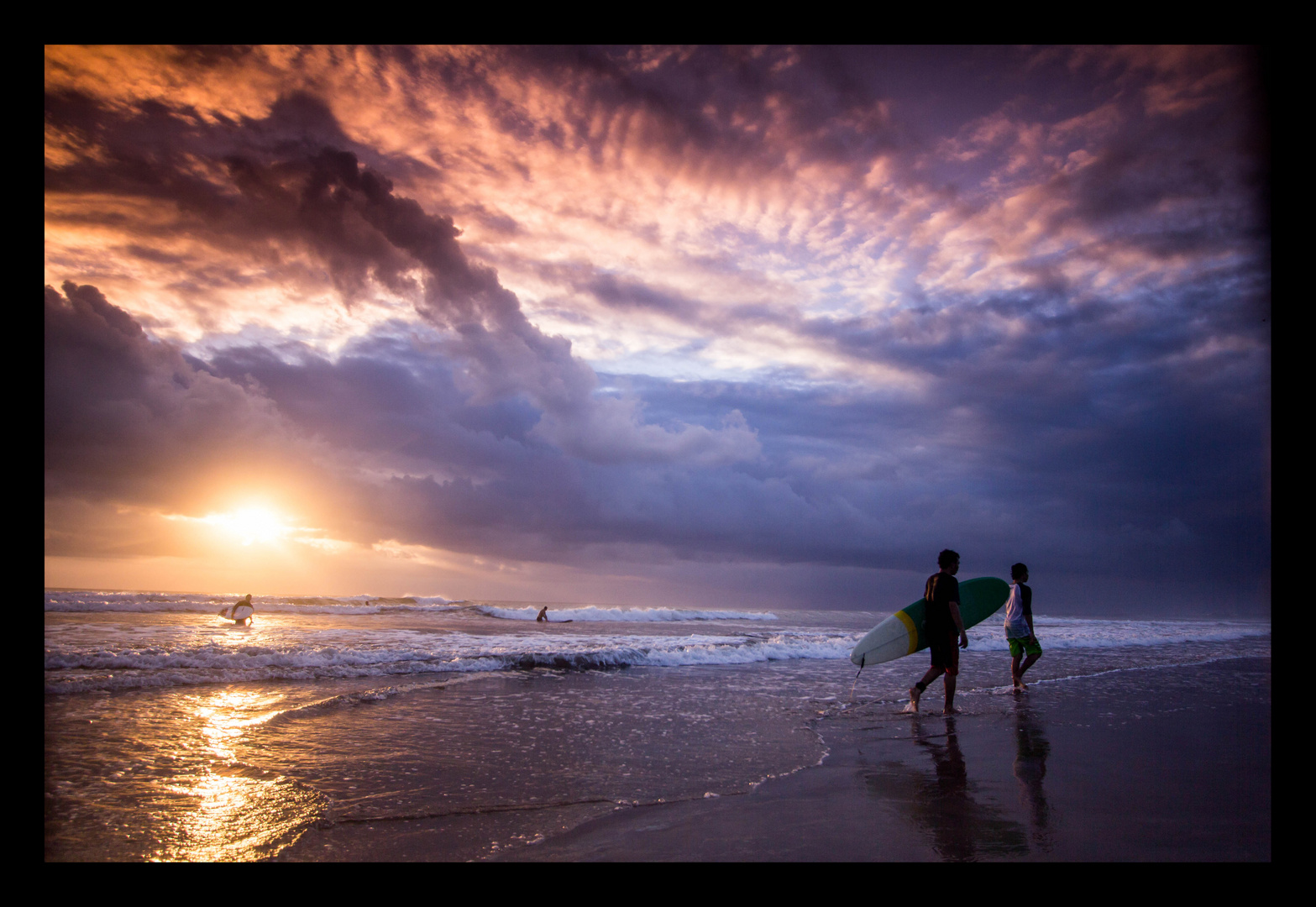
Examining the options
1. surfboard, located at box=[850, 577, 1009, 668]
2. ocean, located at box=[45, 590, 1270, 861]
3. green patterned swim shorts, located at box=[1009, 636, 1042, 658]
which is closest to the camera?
ocean, located at box=[45, 590, 1270, 861]

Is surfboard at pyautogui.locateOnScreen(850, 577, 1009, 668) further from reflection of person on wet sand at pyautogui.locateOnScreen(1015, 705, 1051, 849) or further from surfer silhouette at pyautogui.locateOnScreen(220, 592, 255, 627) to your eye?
surfer silhouette at pyautogui.locateOnScreen(220, 592, 255, 627)

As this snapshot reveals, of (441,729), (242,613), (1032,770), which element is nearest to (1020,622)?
(1032,770)

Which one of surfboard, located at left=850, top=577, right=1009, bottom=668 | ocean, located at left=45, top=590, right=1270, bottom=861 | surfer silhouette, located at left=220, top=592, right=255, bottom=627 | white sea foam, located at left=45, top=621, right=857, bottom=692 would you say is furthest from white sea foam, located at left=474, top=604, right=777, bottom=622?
surfboard, located at left=850, top=577, right=1009, bottom=668

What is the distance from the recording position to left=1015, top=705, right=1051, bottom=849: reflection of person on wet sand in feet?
12.7

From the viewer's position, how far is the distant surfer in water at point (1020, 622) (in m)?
9.69

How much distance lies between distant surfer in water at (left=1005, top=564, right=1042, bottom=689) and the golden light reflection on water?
990 cm

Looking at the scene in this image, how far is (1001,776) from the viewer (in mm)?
4973

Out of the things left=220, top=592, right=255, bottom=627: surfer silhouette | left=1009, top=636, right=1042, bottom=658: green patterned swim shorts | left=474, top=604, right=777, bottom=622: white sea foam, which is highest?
left=1009, top=636, right=1042, bottom=658: green patterned swim shorts

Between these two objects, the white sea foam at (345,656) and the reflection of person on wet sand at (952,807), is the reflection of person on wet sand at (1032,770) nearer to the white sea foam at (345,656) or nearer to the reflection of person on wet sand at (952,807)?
the reflection of person on wet sand at (952,807)

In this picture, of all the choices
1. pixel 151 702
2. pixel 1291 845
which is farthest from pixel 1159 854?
pixel 151 702

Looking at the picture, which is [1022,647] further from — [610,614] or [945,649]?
[610,614]
